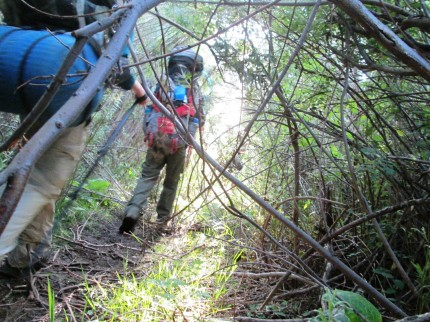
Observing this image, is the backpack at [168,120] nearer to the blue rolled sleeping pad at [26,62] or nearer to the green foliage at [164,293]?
the green foliage at [164,293]

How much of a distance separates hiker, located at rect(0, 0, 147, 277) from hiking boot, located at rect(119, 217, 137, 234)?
1381 mm

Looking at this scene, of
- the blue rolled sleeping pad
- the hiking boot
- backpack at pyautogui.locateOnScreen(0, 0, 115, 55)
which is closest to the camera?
the blue rolled sleeping pad

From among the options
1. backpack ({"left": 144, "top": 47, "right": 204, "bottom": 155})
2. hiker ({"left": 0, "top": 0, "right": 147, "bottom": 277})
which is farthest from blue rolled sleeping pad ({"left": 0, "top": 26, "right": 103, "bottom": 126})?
backpack ({"left": 144, "top": 47, "right": 204, "bottom": 155})

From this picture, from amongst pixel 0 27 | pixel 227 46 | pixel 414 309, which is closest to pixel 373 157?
pixel 414 309

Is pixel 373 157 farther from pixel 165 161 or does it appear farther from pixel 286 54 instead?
pixel 165 161

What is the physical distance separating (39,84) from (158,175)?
2867 millimetres

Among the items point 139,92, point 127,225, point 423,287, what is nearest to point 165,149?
point 127,225

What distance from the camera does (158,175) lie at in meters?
4.26

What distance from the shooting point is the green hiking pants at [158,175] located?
4.09 m

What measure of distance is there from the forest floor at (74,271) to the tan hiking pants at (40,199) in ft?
0.54

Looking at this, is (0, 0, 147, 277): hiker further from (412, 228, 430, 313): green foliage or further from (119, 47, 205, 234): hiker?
(412, 228, 430, 313): green foliage

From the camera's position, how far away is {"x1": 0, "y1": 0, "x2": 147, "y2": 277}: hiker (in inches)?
61.7

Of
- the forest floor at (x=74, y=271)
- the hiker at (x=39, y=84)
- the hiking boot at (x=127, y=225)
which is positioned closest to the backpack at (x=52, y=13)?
the hiker at (x=39, y=84)

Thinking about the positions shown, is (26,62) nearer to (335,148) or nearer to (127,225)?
(335,148)
